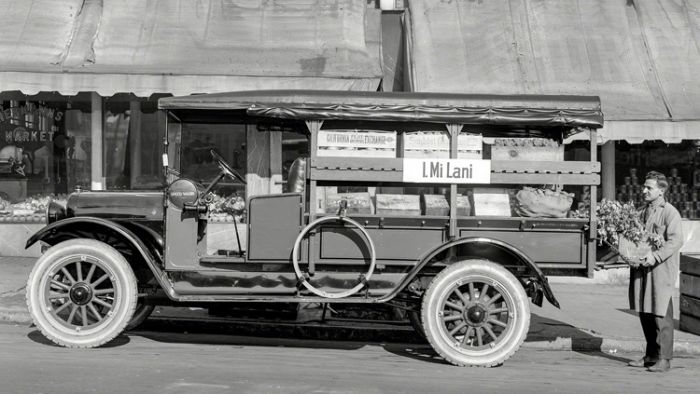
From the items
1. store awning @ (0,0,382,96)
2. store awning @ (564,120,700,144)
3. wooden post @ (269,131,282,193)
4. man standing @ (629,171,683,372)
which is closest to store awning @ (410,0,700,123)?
store awning @ (564,120,700,144)

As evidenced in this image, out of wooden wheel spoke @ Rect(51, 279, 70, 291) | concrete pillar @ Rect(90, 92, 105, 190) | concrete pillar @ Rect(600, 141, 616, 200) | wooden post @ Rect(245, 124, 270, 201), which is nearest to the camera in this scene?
Result: wooden wheel spoke @ Rect(51, 279, 70, 291)

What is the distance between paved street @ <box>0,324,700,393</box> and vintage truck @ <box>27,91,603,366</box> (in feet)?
1.09

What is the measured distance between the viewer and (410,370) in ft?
22.0

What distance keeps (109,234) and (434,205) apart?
2861 millimetres

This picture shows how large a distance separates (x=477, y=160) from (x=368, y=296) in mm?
1460

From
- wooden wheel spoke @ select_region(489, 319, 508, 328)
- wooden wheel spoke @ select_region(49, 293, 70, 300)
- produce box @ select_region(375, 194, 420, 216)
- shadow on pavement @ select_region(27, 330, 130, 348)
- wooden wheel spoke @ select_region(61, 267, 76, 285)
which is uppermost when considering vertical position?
produce box @ select_region(375, 194, 420, 216)

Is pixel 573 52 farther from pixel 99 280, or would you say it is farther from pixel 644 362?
pixel 99 280

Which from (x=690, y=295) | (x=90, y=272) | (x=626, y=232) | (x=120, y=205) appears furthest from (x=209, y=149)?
(x=690, y=295)

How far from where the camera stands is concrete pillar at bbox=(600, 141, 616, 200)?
1271 cm

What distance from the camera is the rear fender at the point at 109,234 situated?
704 centimetres

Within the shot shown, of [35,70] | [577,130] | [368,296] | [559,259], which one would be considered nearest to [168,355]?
[368,296]

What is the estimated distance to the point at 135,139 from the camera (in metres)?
13.1

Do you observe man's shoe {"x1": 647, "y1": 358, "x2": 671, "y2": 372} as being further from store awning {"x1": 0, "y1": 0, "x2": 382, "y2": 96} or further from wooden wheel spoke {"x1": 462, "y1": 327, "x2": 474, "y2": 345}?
store awning {"x1": 0, "y1": 0, "x2": 382, "y2": 96}

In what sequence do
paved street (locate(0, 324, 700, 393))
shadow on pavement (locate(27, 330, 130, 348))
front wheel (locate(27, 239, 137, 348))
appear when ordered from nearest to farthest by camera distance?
1. paved street (locate(0, 324, 700, 393))
2. front wheel (locate(27, 239, 137, 348))
3. shadow on pavement (locate(27, 330, 130, 348))
